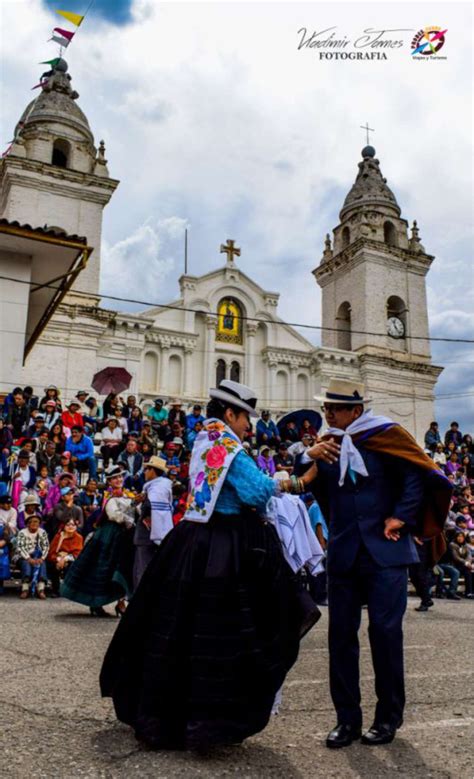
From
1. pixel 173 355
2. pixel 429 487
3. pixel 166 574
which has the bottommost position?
pixel 166 574

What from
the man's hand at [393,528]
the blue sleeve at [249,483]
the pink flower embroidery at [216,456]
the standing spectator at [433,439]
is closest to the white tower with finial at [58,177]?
the standing spectator at [433,439]

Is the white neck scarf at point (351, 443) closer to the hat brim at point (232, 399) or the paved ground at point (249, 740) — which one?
the hat brim at point (232, 399)

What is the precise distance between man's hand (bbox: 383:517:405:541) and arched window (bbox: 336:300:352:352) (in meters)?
34.3

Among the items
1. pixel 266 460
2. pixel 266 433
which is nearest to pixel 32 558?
pixel 266 460

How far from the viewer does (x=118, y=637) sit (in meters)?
3.08

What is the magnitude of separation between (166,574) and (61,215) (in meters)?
27.8

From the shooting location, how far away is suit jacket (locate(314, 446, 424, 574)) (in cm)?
316

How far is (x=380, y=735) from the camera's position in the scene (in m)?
3.00

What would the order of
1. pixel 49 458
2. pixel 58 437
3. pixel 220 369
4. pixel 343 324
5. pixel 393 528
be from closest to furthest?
pixel 393 528
pixel 49 458
pixel 58 437
pixel 220 369
pixel 343 324

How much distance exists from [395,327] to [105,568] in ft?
101

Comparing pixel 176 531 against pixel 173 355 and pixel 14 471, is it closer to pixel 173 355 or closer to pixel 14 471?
pixel 14 471

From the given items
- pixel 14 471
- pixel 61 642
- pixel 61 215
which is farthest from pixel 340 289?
pixel 61 642

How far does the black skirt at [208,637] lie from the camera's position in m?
2.81

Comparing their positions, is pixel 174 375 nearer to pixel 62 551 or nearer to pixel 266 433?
pixel 266 433
